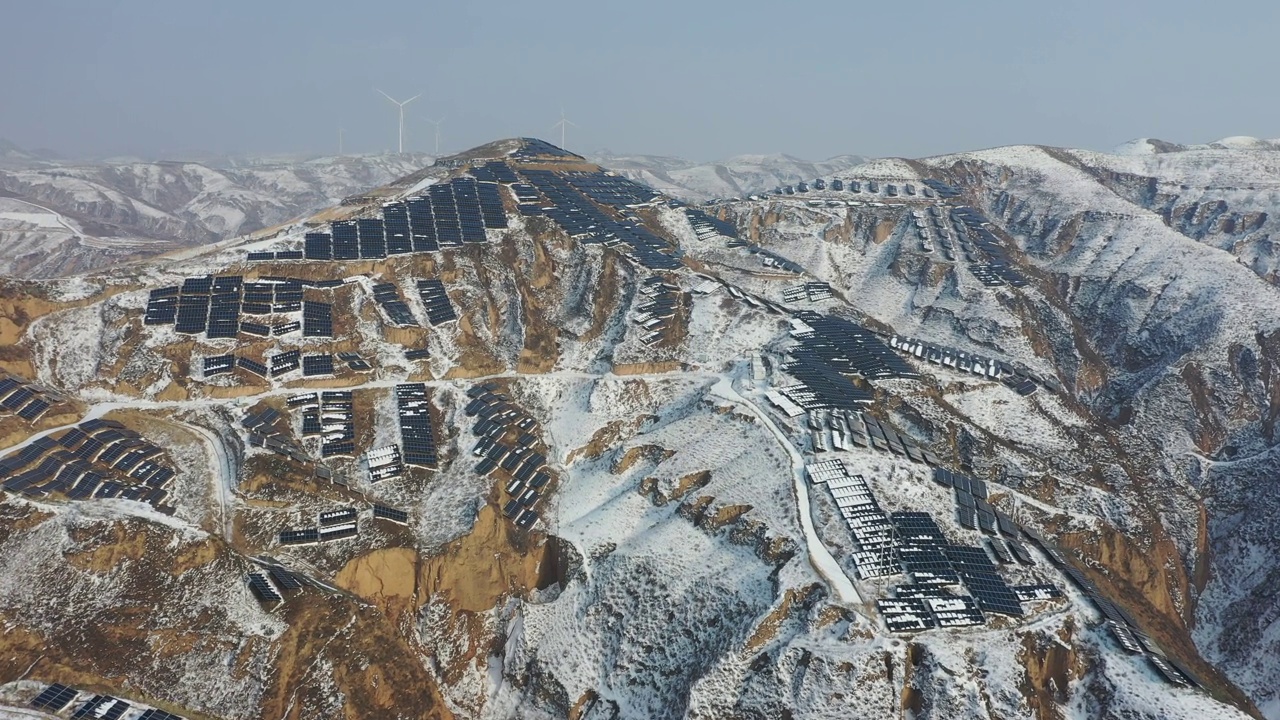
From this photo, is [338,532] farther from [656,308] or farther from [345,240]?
[345,240]

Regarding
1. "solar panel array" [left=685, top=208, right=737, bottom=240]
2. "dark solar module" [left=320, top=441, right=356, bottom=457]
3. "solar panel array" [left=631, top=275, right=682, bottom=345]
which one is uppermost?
"solar panel array" [left=685, top=208, right=737, bottom=240]

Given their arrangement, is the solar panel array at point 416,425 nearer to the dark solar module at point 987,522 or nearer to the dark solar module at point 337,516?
the dark solar module at point 337,516

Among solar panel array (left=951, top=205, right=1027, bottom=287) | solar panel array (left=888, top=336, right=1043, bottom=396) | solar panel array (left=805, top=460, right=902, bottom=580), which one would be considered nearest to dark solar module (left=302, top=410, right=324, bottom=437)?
solar panel array (left=805, top=460, right=902, bottom=580)

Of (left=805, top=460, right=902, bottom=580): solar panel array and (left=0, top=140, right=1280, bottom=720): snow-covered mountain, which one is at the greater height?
(left=805, top=460, right=902, bottom=580): solar panel array

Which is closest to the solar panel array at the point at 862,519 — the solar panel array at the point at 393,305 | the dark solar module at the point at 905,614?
the dark solar module at the point at 905,614

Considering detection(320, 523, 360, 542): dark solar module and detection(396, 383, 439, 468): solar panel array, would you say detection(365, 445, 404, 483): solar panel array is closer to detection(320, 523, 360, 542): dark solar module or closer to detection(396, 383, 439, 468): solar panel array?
detection(396, 383, 439, 468): solar panel array

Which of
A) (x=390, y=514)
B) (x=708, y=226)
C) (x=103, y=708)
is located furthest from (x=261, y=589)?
(x=708, y=226)

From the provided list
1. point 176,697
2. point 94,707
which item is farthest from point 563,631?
point 94,707
